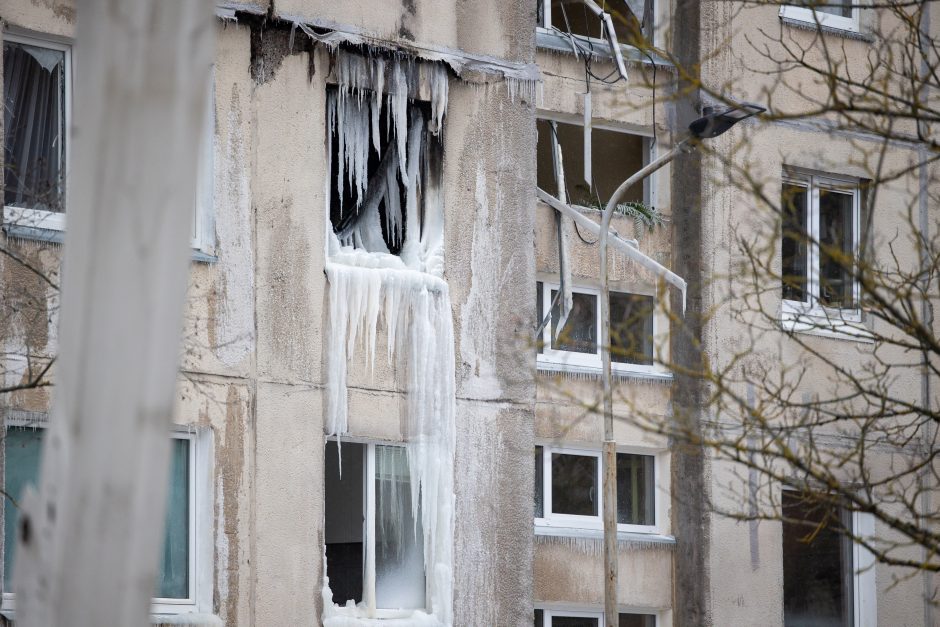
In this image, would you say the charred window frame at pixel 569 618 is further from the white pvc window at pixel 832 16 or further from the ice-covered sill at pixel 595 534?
the white pvc window at pixel 832 16

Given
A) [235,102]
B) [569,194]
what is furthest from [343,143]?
[569,194]

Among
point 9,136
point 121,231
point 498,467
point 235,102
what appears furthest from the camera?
point 498,467

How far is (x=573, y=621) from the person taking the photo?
18.4 metres

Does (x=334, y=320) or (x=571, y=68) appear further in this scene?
(x=571, y=68)

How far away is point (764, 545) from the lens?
62.7 feet

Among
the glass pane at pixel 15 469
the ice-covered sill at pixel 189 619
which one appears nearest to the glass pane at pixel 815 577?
the ice-covered sill at pixel 189 619

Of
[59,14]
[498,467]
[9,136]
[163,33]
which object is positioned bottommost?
[498,467]

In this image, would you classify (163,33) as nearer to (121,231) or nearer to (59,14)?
(121,231)

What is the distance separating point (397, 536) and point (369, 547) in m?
0.32

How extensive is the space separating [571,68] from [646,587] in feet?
20.5

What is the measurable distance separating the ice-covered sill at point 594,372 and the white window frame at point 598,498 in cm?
84

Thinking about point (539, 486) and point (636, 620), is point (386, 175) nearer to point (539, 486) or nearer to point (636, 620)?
point (539, 486)

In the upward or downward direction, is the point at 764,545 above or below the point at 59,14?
below

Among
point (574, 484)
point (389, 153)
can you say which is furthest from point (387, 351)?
point (574, 484)
